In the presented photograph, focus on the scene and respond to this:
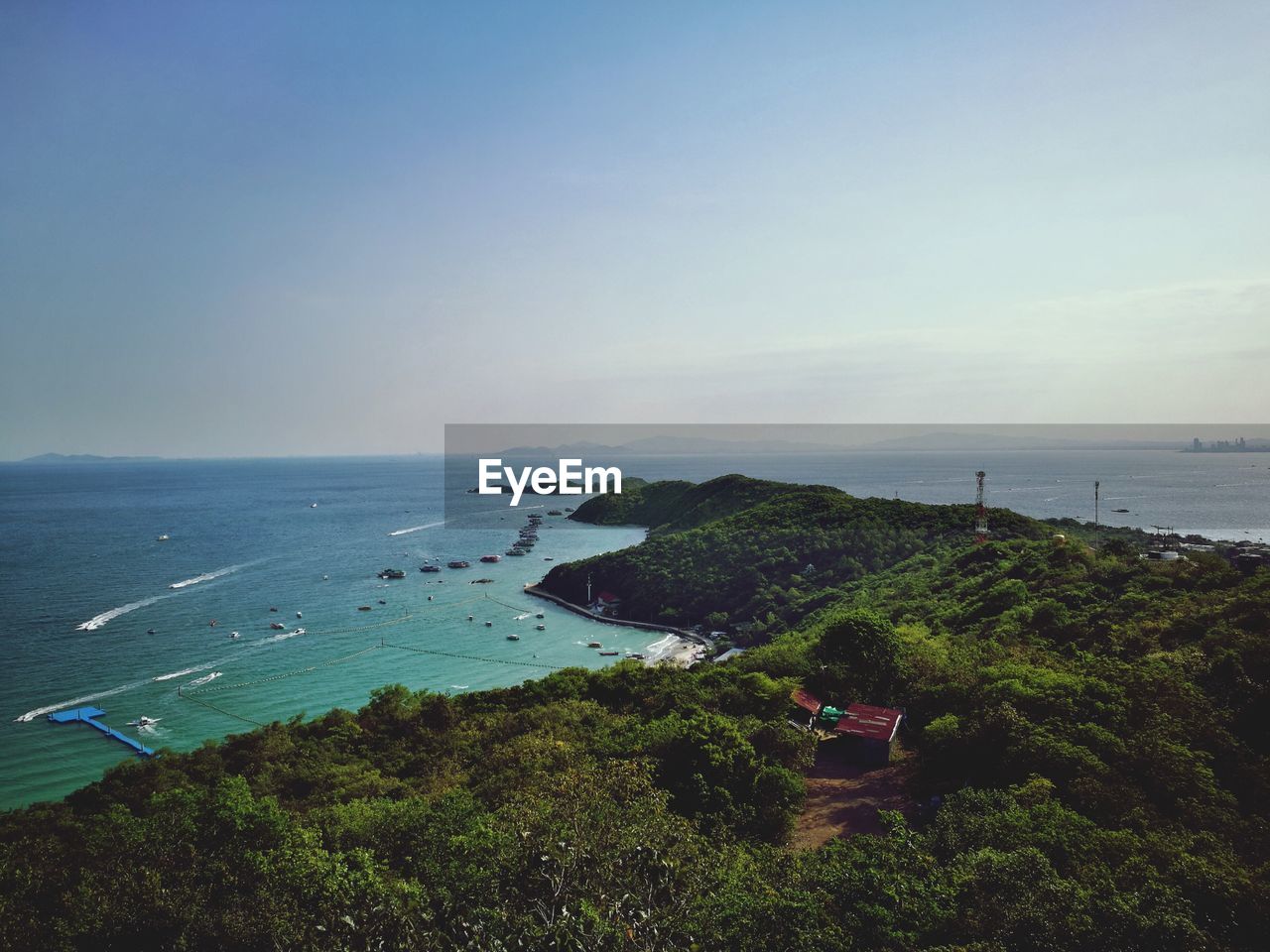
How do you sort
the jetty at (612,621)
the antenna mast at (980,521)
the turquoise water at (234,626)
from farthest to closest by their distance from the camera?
the jetty at (612,621) → the antenna mast at (980,521) → the turquoise water at (234,626)

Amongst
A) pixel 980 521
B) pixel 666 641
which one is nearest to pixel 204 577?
pixel 666 641

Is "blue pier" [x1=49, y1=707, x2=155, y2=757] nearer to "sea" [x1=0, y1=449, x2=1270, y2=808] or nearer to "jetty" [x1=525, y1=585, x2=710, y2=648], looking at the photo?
"sea" [x1=0, y1=449, x2=1270, y2=808]

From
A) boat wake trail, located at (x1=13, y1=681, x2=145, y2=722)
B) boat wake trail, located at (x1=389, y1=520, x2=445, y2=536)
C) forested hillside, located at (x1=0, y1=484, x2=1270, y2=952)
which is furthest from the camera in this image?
boat wake trail, located at (x1=389, y1=520, x2=445, y2=536)

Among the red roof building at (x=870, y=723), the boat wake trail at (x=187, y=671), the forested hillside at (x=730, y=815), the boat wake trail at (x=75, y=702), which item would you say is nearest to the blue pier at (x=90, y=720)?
the boat wake trail at (x=75, y=702)

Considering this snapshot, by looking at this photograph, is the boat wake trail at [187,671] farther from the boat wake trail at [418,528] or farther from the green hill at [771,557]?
the boat wake trail at [418,528]

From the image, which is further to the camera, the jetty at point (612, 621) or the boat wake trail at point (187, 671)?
the jetty at point (612, 621)

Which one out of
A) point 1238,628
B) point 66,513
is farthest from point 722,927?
point 66,513

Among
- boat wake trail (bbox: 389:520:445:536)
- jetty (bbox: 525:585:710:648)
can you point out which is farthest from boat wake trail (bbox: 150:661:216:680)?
boat wake trail (bbox: 389:520:445:536)
